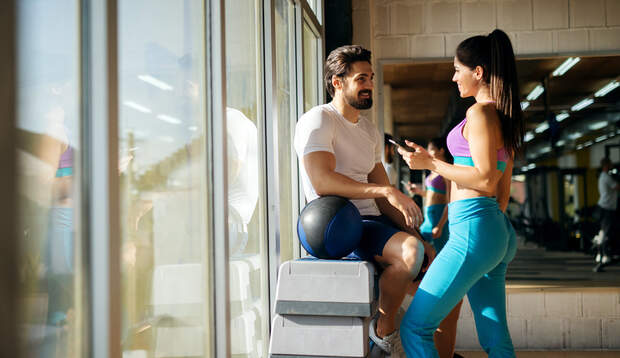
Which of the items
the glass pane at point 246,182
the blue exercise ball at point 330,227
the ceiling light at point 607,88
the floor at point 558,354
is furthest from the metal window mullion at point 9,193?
the ceiling light at point 607,88

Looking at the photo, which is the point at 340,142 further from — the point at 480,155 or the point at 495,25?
the point at 495,25

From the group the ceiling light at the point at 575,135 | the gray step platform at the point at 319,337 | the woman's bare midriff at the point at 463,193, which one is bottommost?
the gray step platform at the point at 319,337

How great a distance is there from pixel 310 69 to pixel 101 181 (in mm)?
2905

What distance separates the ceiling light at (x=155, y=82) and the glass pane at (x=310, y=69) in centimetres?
205

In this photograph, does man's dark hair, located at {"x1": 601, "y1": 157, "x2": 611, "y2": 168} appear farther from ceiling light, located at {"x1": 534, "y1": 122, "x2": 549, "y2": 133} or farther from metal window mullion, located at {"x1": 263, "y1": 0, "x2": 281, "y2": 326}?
metal window mullion, located at {"x1": 263, "y1": 0, "x2": 281, "y2": 326}

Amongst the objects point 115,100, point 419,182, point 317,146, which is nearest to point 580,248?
point 419,182

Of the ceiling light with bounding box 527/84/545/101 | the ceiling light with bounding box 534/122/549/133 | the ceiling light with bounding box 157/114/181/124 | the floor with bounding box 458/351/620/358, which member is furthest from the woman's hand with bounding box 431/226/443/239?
the ceiling light with bounding box 157/114/181/124

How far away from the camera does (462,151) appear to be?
7.43ft

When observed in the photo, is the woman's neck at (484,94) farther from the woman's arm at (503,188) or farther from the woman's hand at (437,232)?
the woman's hand at (437,232)

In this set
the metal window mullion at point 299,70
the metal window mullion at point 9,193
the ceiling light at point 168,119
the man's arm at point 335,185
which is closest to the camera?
the metal window mullion at point 9,193

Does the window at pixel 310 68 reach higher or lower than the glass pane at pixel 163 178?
higher

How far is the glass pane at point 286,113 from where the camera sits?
9.78ft

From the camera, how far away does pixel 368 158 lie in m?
2.66

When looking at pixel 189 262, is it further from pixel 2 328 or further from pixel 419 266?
pixel 419 266
